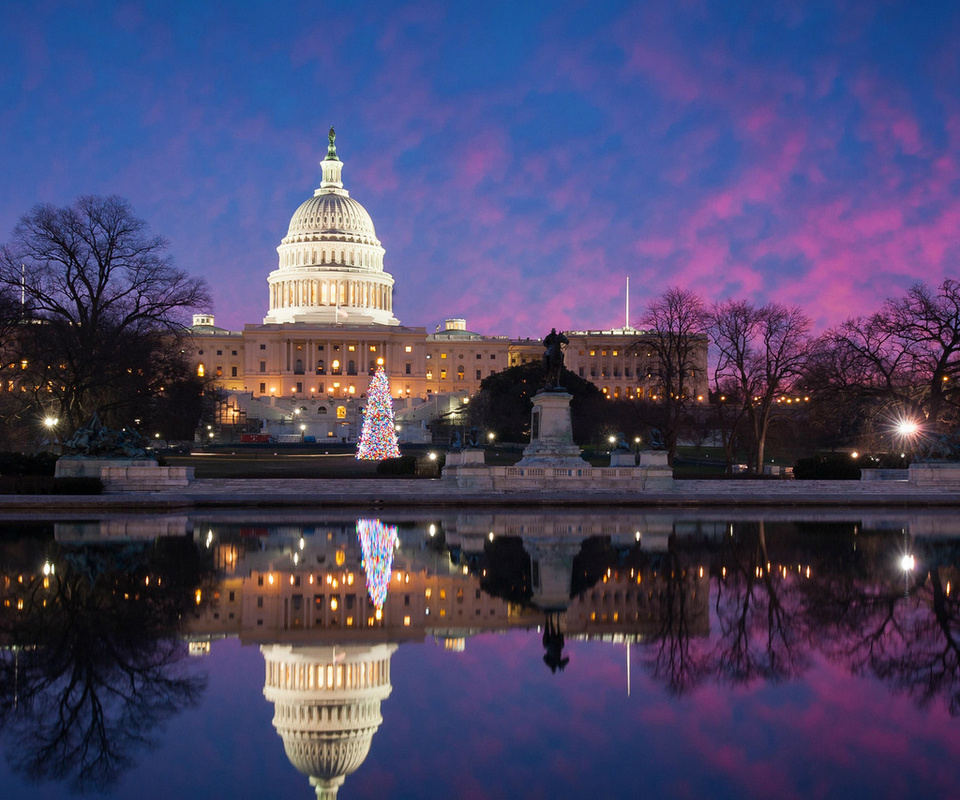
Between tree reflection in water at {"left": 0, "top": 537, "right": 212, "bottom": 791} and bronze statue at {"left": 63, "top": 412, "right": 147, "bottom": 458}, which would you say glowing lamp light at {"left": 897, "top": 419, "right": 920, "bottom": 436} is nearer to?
bronze statue at {"left": 63, "top": 412, "right": 147, "bottom": 458}

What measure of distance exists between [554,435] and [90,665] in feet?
80.9

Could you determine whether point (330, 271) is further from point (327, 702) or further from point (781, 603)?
point (327, 702)

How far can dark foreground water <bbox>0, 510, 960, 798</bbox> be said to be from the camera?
738 centimetres

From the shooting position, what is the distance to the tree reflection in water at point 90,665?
307 inches

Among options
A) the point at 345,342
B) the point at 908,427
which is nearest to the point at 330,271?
the point at 345,342

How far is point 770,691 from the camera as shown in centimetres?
923

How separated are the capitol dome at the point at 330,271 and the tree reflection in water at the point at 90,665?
130 metres

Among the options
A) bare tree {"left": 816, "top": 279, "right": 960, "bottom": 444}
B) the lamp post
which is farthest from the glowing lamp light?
the lamp post

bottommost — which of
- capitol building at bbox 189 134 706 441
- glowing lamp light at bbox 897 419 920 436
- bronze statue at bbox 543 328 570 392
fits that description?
glowing lamp light at bbox 897 419 920 436

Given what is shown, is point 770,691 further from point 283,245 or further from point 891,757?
point 283,245

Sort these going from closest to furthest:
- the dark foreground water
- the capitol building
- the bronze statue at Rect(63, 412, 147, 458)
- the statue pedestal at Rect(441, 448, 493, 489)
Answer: the dark foreground water, the statue pedestal at Rect(441, 448, 493, 489), the bronze statue at Rect(63, 412, 147, 458), the capitol building

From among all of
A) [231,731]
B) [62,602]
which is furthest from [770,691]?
[62,602]

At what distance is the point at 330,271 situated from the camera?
14588 centimetres

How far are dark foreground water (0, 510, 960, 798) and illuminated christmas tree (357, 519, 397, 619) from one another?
0.10 m
